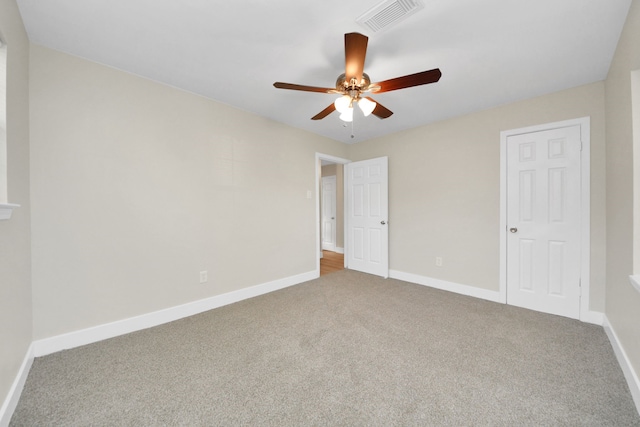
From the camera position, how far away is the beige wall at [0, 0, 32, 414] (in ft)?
4.12

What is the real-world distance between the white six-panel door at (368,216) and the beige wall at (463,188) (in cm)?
13

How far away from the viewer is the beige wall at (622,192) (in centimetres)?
146

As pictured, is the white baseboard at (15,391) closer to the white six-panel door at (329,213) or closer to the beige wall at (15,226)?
the beige wall at (15,226)

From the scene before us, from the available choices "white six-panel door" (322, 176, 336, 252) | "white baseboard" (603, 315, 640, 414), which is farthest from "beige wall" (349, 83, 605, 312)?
"white six-panel door" (322, 176, 336, 252)

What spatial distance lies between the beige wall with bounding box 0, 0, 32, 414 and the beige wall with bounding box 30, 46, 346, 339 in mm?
127

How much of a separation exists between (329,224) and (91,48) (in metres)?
5.14

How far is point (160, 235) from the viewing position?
2.30m

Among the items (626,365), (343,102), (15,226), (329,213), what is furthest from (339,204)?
(15,226)

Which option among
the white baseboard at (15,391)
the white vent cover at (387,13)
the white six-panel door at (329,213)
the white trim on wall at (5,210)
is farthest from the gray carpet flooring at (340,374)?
the white six-panel door at (329,213)

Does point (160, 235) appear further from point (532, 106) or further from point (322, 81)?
point (532, 106)

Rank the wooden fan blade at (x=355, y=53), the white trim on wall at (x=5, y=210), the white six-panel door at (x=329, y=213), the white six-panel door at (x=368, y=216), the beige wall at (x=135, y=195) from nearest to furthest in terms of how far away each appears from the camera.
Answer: the white trim on wall at (x=5, y=210) < the wooden fan blade at (x=355, y=53) < the beige wall at (x=135, y=195) < the white six-panel door at (x=368, y=216) < the white six-panel door at (x=329, y=213)

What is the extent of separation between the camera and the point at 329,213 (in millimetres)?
6258

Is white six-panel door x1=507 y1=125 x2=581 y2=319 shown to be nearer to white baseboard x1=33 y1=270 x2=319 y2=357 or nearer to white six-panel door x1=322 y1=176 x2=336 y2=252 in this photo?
white baseboard x1=33 y1=270 x2=319 y2=357

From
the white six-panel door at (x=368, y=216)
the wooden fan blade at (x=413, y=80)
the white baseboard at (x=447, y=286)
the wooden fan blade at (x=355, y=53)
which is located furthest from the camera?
the white six-panel door at (x=368, y=216)
